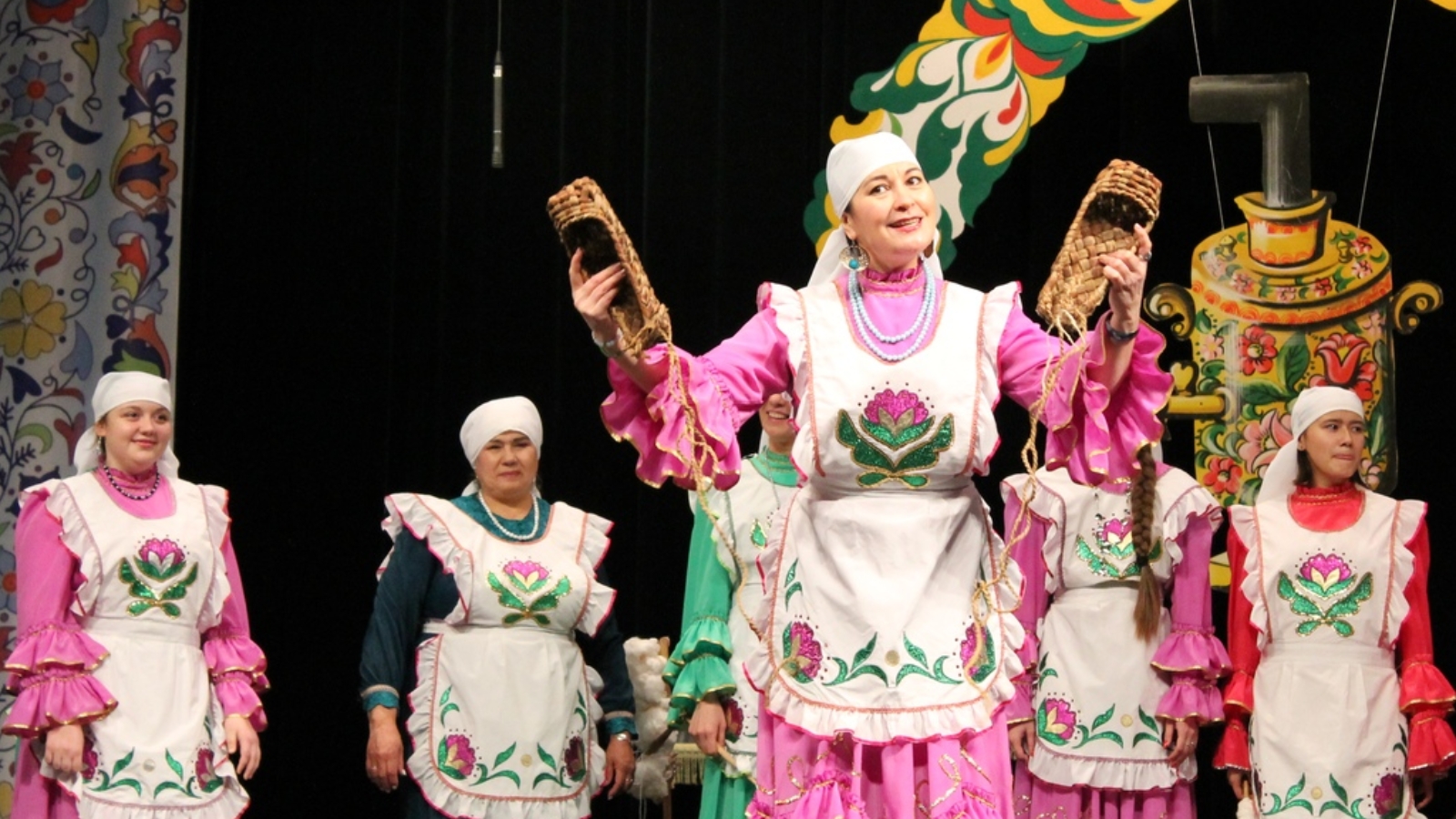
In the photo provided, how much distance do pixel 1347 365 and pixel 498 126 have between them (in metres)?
2.22

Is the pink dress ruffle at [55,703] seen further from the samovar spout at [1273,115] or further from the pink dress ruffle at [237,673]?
the samovar spout at [1273,115]

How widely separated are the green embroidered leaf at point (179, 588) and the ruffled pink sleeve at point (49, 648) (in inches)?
7.1

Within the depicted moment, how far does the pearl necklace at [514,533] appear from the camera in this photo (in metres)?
4.49

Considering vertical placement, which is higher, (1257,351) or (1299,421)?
(1257,351)

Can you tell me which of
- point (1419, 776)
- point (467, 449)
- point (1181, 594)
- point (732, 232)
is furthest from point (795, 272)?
point (1419, 776)

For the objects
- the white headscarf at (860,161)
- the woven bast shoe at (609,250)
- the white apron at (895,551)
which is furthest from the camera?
the white headscarf at (860,161)

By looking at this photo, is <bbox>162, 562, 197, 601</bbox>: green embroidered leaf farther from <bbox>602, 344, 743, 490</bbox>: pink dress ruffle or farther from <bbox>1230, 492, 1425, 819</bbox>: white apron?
<bbox>1230, 492, 1425, 819</bbox>: white apron

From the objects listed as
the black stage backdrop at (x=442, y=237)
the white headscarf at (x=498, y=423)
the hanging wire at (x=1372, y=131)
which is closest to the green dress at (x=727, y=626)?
the white headscarf at (x=498, y=423)

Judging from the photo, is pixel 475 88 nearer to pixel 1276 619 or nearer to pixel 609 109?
pixel 609 109

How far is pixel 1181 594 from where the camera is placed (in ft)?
14.3

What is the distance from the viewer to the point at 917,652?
7.97 feet

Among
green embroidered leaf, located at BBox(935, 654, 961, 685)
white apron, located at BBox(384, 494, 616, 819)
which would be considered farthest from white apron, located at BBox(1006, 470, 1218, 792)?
green embroidered leaf, located at BBox(935, 654, 961, 685)

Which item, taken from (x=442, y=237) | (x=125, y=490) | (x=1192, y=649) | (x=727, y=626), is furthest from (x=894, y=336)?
(x=442, y=237)

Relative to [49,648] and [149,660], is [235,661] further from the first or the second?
[49,648]
